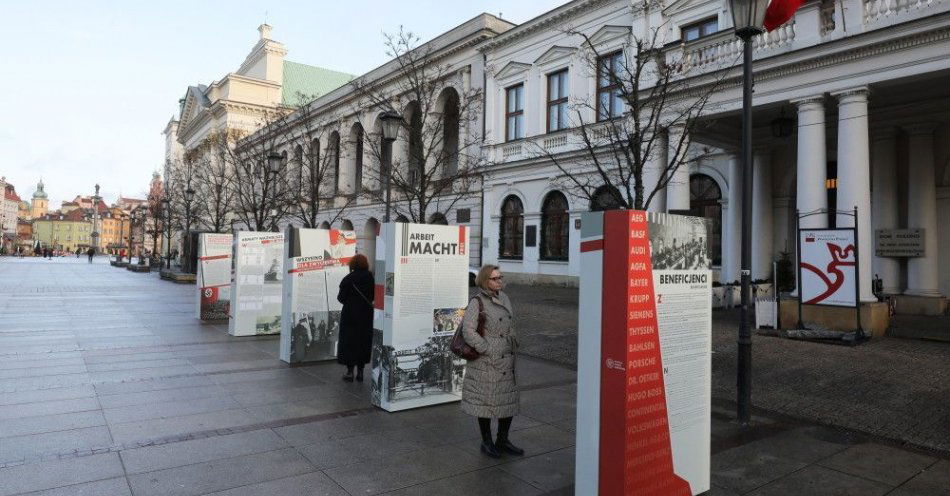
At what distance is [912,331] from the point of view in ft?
39.0

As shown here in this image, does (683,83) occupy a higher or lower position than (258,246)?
higher

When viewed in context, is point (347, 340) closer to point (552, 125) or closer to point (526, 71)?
point (552, 125)

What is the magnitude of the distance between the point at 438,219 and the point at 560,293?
39.3 ft

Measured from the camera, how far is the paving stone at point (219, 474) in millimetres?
4473

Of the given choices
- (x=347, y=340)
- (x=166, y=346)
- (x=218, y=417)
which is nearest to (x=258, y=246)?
(x=166, y=346)

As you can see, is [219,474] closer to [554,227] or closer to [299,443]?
Answer: [299,443]

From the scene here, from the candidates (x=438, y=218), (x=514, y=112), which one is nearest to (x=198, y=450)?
(x=514, y=112)

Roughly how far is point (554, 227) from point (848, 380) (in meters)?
17.8

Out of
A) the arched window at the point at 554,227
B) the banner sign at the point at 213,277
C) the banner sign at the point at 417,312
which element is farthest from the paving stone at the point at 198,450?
the arched window at the point at 554,227

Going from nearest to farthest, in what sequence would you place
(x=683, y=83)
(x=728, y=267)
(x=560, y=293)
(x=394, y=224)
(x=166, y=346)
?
(x=394, y=224) → (x=166, y=346) → (x=683, y=83) → (x=728, y=267) → (x=560, y=293)

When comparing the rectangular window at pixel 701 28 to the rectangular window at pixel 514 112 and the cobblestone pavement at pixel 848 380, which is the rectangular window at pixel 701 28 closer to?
the rectangular window at pixel 514 112

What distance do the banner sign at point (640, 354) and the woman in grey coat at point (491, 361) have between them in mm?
1168

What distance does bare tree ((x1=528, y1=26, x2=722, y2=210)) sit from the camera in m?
10.7

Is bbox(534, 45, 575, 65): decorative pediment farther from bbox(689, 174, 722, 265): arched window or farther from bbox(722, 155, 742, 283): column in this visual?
bbox(722, 155, 742, 283): column
